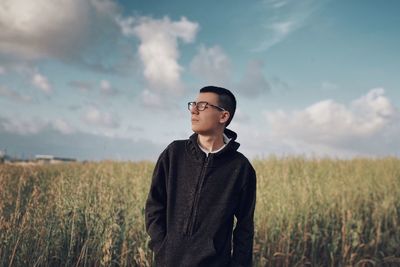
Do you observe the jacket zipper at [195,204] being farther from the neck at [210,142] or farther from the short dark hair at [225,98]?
the short dark hair at [225,98]

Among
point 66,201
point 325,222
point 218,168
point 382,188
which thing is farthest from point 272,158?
point 218,168

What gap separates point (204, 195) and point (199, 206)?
0.08 meters

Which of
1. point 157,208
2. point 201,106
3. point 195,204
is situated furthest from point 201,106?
point 157,208

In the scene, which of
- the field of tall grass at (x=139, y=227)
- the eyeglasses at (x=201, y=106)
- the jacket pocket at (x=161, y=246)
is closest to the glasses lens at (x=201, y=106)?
the eyeglasses at (x=201, y=106)

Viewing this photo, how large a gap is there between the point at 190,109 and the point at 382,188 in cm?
793

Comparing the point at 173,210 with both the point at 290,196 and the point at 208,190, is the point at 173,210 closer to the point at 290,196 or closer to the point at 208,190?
the point at 208,190

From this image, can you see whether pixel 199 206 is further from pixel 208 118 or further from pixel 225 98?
pixel 225 98

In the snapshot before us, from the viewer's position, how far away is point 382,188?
371 inches

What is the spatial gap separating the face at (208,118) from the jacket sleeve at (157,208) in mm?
340

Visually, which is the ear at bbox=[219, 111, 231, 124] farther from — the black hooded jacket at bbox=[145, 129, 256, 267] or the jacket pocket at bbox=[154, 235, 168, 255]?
the jacket pocket at bbox=[154, 235, 168, 255]

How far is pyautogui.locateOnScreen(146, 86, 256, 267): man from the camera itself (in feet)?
8.77

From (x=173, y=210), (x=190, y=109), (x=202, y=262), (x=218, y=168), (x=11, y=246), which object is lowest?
(x=11, y=246)

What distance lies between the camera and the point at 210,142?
110 inches

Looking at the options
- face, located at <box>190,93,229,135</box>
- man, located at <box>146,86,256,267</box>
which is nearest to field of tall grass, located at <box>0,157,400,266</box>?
man, located at <box>146,86,256,267</box>
